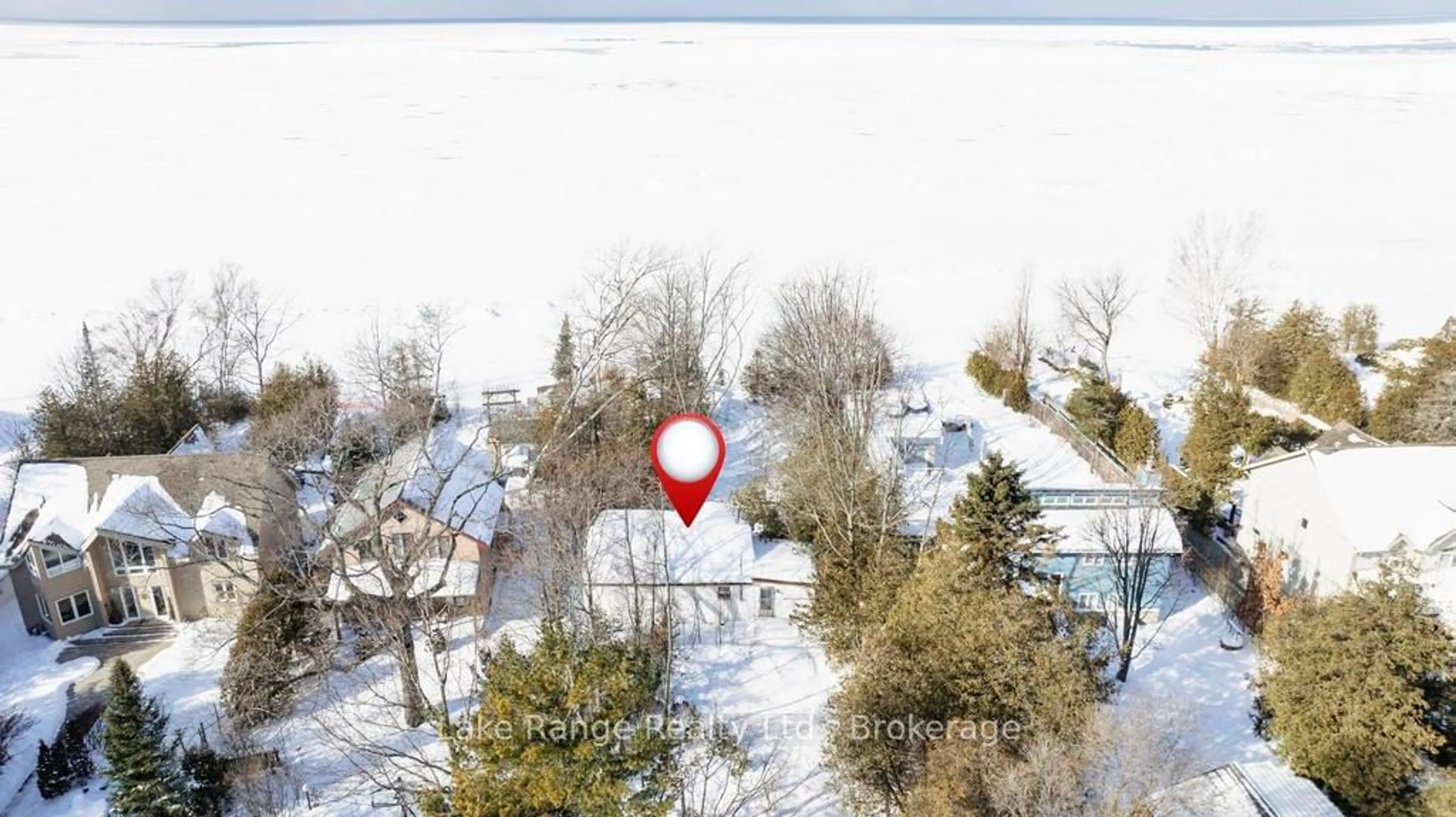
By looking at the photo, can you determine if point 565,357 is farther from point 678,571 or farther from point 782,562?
point 782,562

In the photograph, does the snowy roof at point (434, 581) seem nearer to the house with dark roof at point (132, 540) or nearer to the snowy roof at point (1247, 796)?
the house with dark roof at point (132, 540)

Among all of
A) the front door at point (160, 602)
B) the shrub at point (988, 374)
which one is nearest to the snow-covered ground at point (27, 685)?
the front door at point (160, 602)

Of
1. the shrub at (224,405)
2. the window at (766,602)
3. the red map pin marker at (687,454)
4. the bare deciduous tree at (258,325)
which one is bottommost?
the window at (766,602)

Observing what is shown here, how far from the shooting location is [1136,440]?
3444 centimetres

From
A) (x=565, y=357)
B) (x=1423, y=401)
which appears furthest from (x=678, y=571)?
(x=1423, y=401)

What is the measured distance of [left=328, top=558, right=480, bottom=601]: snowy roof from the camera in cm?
2461

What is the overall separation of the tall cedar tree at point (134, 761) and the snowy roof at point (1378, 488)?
95.9ft

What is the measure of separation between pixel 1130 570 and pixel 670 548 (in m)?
13.6

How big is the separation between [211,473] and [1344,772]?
3090 centimetres

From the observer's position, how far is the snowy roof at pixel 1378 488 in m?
23.0

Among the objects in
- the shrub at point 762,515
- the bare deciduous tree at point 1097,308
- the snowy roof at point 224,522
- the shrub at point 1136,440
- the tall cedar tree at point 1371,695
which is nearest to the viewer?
the tall cedar tree at point 1371,695

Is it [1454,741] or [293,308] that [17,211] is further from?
[1454,741]

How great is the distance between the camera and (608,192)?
75.8m

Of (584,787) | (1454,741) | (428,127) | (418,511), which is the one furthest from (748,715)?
(428,127)
